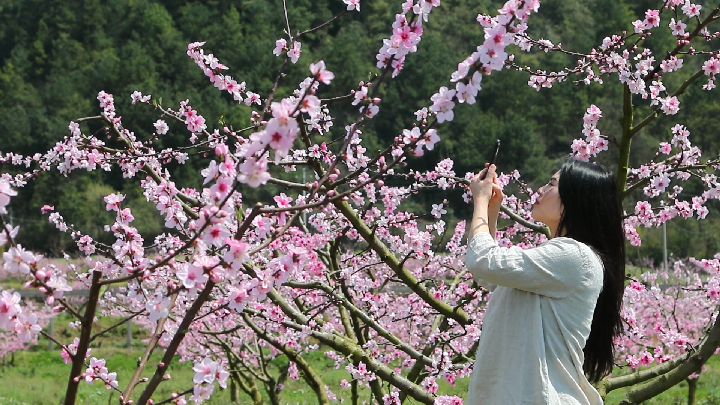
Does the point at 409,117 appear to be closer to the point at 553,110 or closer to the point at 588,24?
the point at 553,110

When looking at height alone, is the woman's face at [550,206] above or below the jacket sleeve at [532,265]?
above

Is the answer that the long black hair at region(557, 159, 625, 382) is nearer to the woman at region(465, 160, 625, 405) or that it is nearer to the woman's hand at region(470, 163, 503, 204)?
the woman at region(465, 160, 625, 405)

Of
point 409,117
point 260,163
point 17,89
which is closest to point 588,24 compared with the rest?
point 409,117

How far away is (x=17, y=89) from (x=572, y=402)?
122 ft

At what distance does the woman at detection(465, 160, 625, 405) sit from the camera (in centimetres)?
179

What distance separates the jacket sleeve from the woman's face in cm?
16

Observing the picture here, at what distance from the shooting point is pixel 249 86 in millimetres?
30031

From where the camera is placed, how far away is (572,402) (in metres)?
1.79

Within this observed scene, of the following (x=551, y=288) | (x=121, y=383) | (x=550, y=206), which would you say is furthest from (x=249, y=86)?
(x=551, y=288)

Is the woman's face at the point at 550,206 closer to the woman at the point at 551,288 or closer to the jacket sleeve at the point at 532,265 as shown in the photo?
the woman at the point at 551,288

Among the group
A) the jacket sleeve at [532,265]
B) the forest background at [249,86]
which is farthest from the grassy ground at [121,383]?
the forest background at [249,86]

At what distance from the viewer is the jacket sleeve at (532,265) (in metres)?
1.79

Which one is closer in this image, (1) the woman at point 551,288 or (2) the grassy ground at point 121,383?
(1) the woman at point 551,288

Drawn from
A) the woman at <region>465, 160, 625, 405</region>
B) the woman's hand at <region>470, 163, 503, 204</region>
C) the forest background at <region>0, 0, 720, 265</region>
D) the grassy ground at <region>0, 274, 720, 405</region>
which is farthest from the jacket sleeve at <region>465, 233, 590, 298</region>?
the forest background at <region>0, 0, 720, 265</region>
